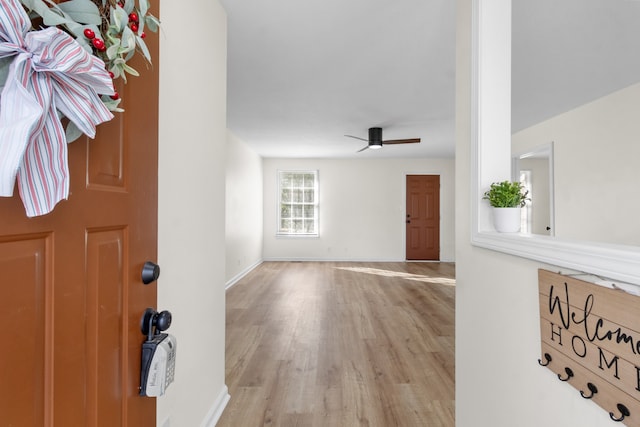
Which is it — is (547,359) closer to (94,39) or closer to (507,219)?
(507,219)

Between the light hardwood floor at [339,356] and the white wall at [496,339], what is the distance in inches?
21.6

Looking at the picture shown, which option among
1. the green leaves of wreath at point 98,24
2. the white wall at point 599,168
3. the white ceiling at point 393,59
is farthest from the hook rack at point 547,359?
the white wall at point 599,168

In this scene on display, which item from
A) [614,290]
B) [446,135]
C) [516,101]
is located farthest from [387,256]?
[614,290]

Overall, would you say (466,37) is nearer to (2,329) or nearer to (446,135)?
(2,329)

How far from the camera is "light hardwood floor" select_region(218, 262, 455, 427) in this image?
6.24 feet

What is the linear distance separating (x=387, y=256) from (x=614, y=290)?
7081mm

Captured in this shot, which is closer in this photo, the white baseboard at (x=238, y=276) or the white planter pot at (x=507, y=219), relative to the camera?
the white planter pot at (x=507, y=219)

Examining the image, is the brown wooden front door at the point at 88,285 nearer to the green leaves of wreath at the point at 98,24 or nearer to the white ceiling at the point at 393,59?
the green leaves of wreath at the point at 98,24

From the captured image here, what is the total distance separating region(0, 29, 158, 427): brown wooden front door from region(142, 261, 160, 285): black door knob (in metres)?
0.02

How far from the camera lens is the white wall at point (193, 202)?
1.30 m

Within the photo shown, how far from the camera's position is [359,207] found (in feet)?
25.1

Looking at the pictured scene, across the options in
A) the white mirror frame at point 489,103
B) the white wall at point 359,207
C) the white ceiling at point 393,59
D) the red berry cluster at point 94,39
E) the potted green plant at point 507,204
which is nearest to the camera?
the red berry cluster at point 94,39

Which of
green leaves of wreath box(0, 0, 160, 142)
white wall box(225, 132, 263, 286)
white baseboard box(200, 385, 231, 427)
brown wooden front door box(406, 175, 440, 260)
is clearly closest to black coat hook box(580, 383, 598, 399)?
green leaves of wreath box(0, 0, 160, 142)

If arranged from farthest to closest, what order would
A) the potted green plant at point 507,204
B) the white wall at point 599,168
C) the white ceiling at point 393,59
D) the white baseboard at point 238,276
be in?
the white baseboard at point 238,276, the white wall at point 599,168, the white ceiling at point 393,59, the potted green plant at point 507,204
